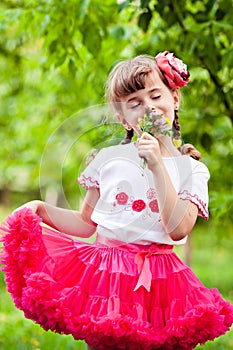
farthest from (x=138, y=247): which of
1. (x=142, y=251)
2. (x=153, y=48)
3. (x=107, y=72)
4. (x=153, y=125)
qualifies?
(x=153, y=48)

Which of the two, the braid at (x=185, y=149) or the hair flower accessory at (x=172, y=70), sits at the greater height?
the hair flower accessory at (x=172, y=70)

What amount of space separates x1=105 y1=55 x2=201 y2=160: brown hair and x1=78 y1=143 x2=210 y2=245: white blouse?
79 millimetres

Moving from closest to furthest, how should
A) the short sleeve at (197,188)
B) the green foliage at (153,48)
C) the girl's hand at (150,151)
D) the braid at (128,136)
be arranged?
1. the girl's hand at (150,151)
2. the short sleeve at (197,188)
3. the braid at (128,136)
4. the green foliage at (153,48)

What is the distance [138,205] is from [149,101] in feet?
0.95

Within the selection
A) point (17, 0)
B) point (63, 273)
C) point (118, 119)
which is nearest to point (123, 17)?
point (17, 0)

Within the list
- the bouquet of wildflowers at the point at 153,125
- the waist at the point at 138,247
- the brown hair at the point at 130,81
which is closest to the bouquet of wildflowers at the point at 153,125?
the bouquet of wildflowers at the point at 153,125

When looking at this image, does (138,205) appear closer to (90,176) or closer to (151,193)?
(151,193)

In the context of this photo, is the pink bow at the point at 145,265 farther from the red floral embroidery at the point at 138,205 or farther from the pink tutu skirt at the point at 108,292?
the red floral embroidery at the point at 138,205

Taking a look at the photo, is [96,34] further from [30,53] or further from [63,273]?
[30,53]

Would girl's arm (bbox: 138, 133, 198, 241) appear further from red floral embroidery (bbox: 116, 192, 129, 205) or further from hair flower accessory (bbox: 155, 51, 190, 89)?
hair flower accessory (bbox: 155, 51, 190, 89)

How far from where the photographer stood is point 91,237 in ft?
6.77

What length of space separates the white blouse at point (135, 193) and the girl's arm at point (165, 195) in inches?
2.2

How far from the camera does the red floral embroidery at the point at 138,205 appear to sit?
6.31 ft

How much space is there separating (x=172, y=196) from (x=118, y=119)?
32 cm
